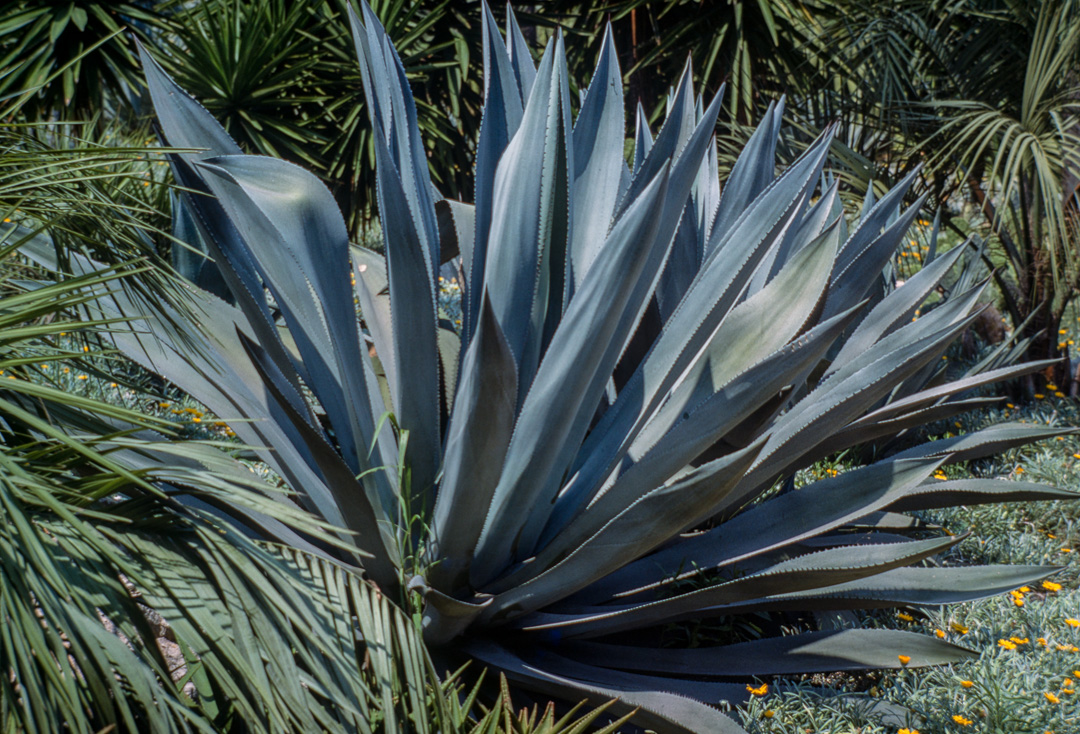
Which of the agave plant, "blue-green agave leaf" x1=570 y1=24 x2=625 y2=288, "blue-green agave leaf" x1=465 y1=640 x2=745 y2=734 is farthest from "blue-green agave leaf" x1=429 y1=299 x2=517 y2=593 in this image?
"blue-green agave leaf" x1=570 y1=24 x2=625 y2=288

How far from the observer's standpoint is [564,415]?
1.79m

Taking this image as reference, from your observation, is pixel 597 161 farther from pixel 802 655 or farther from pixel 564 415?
pixel 802 655

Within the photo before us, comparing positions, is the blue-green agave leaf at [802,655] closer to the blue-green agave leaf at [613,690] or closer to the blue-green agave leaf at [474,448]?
the blue-green agave leaf at [613,690]

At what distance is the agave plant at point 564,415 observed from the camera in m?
1.73

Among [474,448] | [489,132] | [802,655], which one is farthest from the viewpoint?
[489,132]

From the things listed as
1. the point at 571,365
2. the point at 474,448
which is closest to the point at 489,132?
the point at 571,365

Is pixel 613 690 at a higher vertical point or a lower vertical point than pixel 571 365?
lower

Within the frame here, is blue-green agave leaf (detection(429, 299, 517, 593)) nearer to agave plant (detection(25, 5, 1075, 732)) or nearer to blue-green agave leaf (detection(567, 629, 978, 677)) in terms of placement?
agave plant (detection(25, 5, 1075, 732))

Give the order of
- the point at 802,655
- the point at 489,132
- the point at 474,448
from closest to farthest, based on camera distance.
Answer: the point at 474,448 → the point at 802,655 → the point at 489,132

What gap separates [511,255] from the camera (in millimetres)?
1991

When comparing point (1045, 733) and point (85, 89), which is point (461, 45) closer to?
point (85, 89)

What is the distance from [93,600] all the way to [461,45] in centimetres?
539

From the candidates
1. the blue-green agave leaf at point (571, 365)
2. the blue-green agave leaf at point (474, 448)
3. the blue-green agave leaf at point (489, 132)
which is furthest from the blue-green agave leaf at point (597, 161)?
the blue-green agave leaf at point (474, 448)

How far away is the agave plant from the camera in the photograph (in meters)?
1.73
